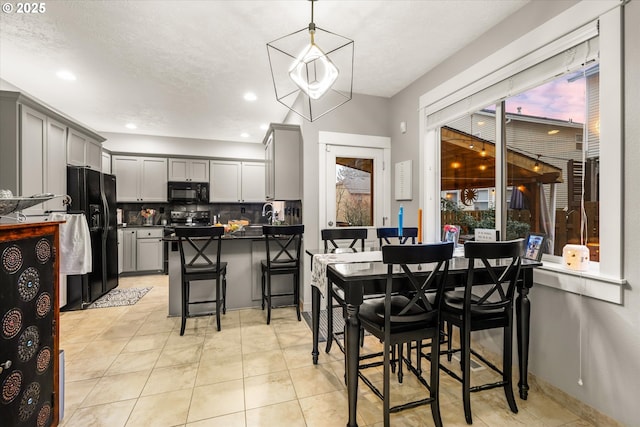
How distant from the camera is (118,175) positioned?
18.0 feet

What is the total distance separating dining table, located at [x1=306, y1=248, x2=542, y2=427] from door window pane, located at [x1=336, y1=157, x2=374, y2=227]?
1.51 metres

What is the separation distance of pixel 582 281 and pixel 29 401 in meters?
3.00

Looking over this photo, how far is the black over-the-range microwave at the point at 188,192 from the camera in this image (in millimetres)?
5723

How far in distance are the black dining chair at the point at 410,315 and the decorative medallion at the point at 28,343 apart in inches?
63.5

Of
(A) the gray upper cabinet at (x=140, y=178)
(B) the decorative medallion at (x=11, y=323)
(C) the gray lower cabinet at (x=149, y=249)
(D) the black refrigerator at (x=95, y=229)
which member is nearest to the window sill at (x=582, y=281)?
(B) the decorative medallion at (x=11, y=323)

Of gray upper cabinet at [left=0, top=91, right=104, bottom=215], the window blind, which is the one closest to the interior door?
the window blind

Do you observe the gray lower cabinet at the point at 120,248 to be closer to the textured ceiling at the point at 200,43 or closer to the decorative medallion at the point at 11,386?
the textured ceiling at the point at 200,43

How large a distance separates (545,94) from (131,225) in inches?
254

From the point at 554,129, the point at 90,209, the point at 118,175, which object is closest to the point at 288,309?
the point at 90,209

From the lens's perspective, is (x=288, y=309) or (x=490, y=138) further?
(x=288, y=309)

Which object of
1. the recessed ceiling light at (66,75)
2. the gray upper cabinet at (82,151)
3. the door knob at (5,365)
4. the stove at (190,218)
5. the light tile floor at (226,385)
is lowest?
the light tile floor at (226,385)

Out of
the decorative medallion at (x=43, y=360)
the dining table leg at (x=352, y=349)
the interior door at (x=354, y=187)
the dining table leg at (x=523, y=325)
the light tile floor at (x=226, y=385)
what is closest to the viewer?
the decorative medallion at (x=43, y=360)

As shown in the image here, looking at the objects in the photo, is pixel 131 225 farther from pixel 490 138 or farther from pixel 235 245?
pixel 490 138

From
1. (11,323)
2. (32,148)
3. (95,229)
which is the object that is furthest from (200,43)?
(95,229)
